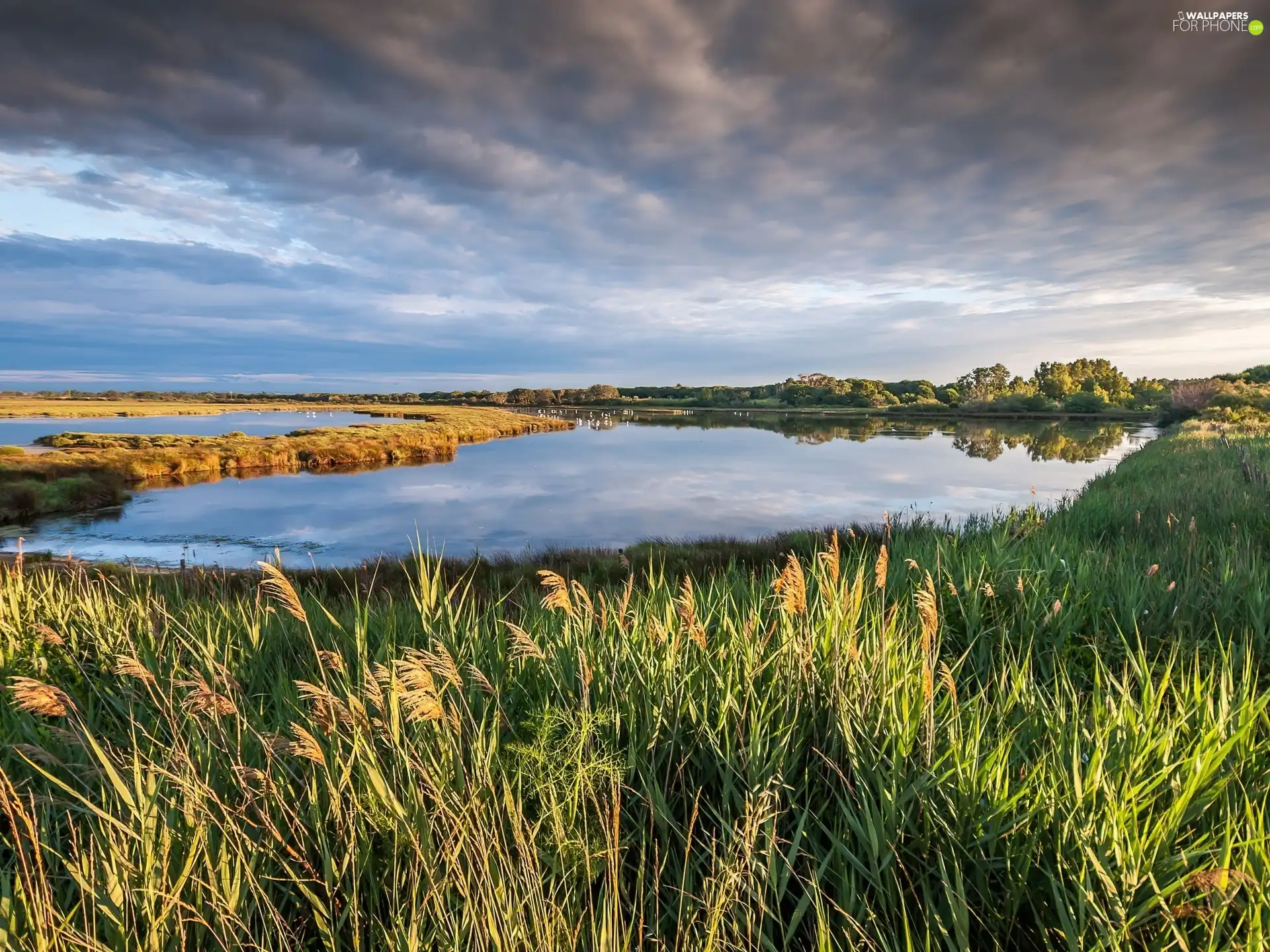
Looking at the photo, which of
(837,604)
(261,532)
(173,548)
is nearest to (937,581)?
(837,604)

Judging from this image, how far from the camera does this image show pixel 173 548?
24.5 metres

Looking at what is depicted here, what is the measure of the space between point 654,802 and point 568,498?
37.4 metres

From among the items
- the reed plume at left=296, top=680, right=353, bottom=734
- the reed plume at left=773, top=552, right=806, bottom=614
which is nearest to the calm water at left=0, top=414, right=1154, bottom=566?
the reed plume at left=296, top=680, right=353, bottom=734

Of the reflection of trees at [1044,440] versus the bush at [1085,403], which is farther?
the bush at [1085,403]

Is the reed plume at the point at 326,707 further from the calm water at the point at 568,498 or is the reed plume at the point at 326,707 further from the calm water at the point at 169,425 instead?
the calm water at the point at 169,425

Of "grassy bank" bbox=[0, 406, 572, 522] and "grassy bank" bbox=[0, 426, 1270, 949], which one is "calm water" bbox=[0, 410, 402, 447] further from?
"grassy bank" bbox=[0, 426, 1270, 949]

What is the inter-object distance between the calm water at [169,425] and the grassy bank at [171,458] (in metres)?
12.7

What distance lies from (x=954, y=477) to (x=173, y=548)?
154 ft

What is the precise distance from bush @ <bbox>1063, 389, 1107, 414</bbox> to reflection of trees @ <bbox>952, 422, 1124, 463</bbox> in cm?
2342

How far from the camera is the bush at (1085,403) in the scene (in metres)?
124

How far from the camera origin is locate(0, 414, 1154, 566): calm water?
26609 mm

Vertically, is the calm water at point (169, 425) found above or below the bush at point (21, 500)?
above

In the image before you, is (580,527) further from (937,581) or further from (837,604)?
(837,604)

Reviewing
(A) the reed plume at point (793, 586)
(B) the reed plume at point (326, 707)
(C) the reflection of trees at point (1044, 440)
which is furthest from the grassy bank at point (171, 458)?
(C) the reflection of trees at point (1044, 440)
